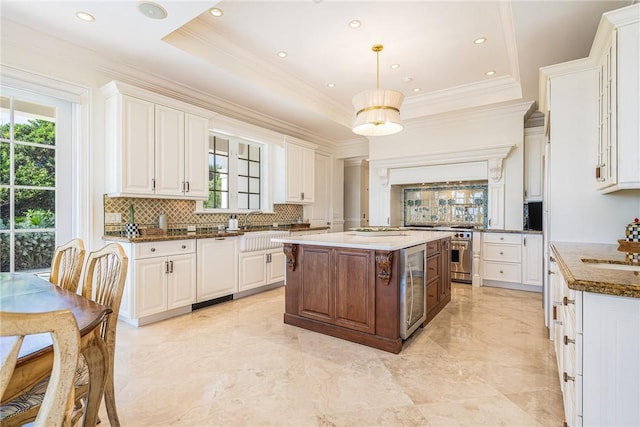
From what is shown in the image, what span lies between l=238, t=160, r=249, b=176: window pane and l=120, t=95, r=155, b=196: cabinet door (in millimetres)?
1696

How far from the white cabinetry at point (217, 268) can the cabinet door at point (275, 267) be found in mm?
619

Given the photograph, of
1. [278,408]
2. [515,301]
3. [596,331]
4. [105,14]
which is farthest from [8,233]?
[515,301]

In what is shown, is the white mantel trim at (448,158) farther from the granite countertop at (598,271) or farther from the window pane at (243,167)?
the granite countertop at (598,271)

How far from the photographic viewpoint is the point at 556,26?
9.15ft

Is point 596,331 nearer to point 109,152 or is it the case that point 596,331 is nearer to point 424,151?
point 109,152

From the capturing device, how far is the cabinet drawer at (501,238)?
4.71 m

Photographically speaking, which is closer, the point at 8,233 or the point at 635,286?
the point at 635,286

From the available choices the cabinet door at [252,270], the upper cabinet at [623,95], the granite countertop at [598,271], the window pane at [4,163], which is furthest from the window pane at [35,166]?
the upper cabinet at [623,95]

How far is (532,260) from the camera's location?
4586mm

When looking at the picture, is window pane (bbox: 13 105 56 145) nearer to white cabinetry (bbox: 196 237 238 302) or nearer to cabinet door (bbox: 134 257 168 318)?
cabinet door (bbox: 134 257 168 318)

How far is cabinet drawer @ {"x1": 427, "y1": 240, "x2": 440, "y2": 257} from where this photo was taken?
3.25 metres

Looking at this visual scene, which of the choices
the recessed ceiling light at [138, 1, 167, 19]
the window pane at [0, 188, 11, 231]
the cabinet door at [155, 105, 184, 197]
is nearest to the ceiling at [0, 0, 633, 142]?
the recessed ceiling light at [138, 1, 167, 19]

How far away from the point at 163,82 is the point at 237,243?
2174 millimetres

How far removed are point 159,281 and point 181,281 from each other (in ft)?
0.81
